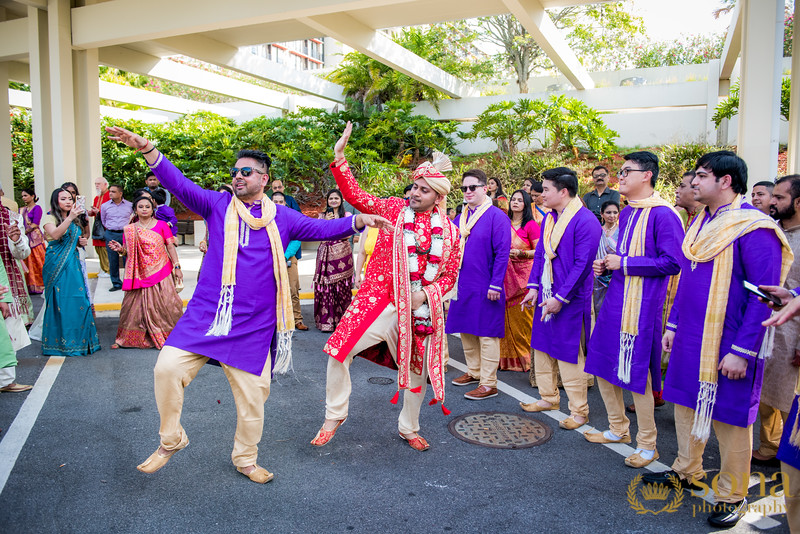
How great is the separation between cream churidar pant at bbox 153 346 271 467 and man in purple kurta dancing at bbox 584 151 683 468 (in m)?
2.33

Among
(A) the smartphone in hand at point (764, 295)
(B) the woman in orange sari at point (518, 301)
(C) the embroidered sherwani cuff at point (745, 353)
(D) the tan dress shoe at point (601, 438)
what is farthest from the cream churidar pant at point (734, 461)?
(B) the woman in orange sari at point (518, 301)

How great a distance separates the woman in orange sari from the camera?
20.7 ft

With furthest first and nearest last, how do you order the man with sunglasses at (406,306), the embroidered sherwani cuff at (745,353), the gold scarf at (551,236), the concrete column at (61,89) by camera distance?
1. the concrete column at (61,89)
2. the gold scarf at (551,236)
3. the man with sunglasses at (406,306)
4. the embroidered sherwani cuff at (745,353)

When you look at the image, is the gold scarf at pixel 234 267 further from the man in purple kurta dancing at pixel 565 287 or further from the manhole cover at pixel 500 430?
the man in purple kurta dancing at pixel 565 287

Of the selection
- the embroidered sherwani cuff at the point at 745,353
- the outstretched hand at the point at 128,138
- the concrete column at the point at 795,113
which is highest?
the concrete column at the point at 795,113

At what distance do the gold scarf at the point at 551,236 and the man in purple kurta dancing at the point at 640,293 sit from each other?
61 centimetres

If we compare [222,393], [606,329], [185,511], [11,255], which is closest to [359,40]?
[11,255]

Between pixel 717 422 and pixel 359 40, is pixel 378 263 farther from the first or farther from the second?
pixel 359 40

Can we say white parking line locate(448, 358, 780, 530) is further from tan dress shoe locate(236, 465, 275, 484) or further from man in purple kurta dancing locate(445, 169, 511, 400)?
tan dress shoe locate(236, 465, 275, 484)

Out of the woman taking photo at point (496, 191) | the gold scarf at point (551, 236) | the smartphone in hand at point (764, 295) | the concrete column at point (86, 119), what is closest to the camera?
the smartphone in hand at point (764, 295)

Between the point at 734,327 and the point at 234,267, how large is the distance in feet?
9.45

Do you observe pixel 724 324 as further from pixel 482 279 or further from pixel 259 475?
pixel 259 475

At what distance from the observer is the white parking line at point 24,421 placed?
389 centimetres

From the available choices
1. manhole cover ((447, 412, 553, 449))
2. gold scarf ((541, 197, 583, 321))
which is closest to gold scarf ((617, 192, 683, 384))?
gold scarf ((541, 197, 583, 321))
